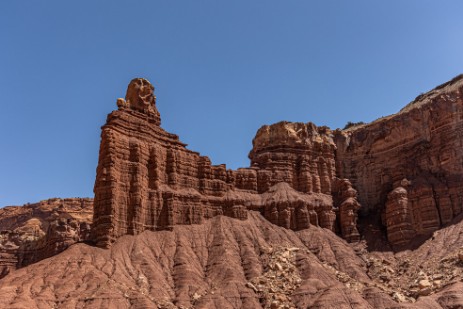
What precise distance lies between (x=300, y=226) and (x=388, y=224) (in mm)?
12612

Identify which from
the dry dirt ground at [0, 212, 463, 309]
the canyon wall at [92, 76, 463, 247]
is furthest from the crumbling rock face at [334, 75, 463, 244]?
the dry dirt ground at [0, 212, 463, 309]

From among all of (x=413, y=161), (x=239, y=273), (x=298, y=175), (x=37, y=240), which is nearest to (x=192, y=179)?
(x=239, y=273)

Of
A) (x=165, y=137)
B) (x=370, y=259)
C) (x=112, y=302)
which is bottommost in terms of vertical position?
(x=112, y=302)

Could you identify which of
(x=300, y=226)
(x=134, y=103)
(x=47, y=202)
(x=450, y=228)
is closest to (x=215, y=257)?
(x=300, y=226)

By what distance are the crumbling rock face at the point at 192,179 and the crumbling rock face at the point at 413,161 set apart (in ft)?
15.8

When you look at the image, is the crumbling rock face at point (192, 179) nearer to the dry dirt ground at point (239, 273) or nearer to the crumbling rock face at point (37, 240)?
the dry dirt ground at point (239, 273)

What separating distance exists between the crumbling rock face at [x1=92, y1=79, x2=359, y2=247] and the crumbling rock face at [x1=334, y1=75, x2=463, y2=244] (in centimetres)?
481

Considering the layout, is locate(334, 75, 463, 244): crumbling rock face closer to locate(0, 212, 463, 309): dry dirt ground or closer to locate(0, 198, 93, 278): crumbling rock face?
locate(0, 212, 463, 309): dry dirt ground

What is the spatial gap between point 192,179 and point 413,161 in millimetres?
33550

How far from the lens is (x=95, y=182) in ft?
225

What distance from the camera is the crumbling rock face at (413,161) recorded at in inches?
3009

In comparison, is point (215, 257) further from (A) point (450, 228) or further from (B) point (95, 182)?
(A) point (450, 228)

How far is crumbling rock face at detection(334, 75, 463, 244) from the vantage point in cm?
7644

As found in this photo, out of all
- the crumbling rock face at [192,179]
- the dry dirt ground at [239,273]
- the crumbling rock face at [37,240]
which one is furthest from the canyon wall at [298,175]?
the crumbling rock face at [37,240]
